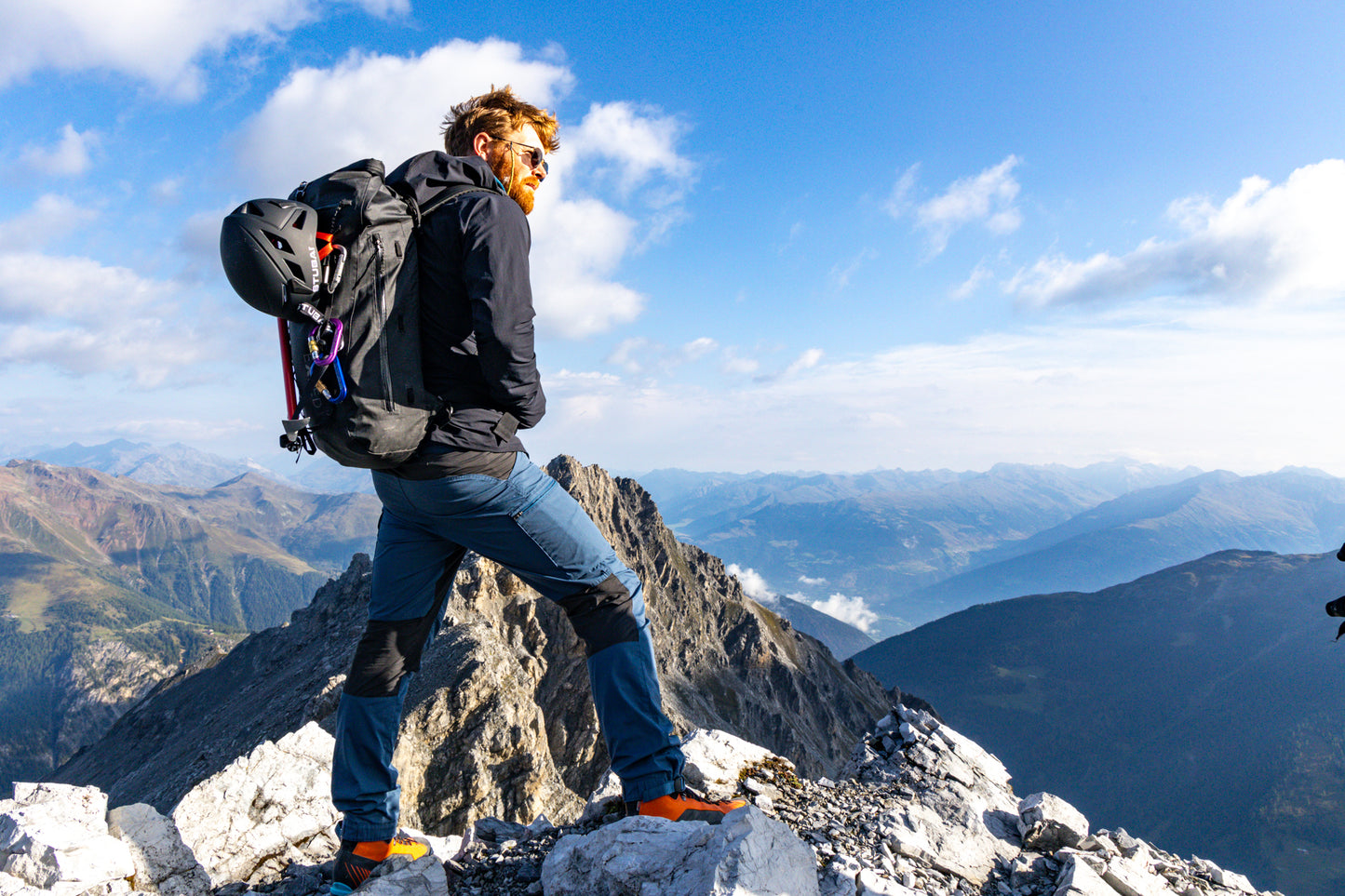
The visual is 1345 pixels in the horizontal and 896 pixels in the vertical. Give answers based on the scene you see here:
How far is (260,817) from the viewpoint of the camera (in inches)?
271

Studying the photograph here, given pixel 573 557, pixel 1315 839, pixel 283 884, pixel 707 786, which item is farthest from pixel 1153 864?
pixel 1315 839

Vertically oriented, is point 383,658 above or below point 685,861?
above

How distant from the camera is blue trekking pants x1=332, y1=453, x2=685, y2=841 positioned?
14.9 feet

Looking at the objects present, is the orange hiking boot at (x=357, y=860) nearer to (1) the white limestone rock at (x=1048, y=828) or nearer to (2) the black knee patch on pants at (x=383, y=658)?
(2) the black knee patch on pants at (x=383, y=658)

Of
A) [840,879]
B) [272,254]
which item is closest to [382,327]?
[272,254]

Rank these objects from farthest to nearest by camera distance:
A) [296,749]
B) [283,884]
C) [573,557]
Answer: [296,749] → [283,884] → [573,557]

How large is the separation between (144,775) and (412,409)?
73275 millimetres

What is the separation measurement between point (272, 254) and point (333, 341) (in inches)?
21.5

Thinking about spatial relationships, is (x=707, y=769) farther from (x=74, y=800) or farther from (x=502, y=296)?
(x=74, y=800)

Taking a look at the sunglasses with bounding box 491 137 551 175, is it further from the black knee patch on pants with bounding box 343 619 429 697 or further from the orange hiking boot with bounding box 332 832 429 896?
the orange hiking boot with bounding box 332 832 429 896

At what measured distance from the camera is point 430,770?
3322 centimetres

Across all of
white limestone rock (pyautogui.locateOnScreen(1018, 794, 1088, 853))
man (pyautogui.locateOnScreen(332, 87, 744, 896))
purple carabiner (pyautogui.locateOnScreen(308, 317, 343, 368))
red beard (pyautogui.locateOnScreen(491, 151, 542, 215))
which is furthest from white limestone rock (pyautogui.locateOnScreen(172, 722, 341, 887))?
white limestone rock (pyautogui.locateOnScreen(1018, 794, 1088, 853))

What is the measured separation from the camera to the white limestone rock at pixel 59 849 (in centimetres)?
471

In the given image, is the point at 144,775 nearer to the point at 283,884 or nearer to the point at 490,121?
the point at 283,884
